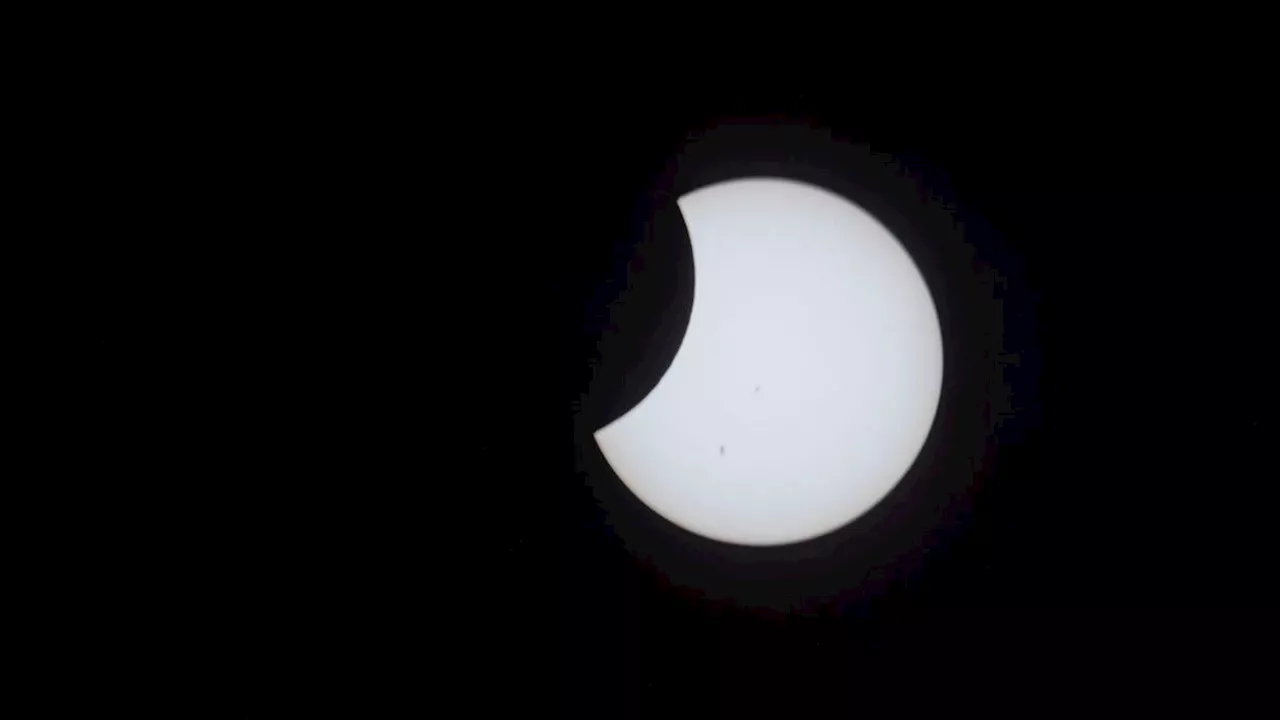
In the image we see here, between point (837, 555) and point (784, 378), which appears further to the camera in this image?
point (784, 378)

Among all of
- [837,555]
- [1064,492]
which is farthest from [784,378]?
[1064,492]

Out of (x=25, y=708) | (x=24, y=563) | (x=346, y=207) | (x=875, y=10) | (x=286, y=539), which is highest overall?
(x=875, y=10)

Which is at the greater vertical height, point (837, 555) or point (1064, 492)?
point (1064, 492)

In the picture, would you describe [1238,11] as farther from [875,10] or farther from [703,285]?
[703,285]

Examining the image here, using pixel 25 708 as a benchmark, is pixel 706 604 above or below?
above

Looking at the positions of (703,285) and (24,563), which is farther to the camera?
(703,285)

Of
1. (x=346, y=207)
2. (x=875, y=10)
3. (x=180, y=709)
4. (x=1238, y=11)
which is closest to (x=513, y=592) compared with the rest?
(x=180, y=709)

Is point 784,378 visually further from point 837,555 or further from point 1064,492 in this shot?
point 1064,492

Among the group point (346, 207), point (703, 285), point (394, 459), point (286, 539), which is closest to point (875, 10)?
point (703, 285)
